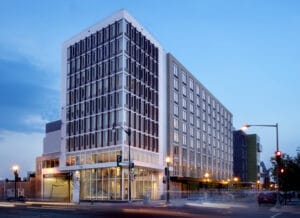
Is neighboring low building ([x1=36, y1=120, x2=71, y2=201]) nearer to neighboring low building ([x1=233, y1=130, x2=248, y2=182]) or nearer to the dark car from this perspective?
the dark car

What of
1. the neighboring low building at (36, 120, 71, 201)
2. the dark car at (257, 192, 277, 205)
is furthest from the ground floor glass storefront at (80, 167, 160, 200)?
the dark car at (257, 192, 277, 205)

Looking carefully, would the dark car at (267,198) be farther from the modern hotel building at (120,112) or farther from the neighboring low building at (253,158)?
the neighboring low building at (253,158)

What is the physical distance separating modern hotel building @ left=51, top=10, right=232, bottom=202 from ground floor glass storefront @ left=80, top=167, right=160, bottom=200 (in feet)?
0.50

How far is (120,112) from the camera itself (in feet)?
251

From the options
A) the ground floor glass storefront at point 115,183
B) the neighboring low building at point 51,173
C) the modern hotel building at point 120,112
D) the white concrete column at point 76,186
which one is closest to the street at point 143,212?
the white concrete column at point 76,186

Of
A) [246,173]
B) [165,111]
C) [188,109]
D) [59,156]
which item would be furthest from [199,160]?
[246,173]

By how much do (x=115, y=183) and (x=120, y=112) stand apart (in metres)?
11.0

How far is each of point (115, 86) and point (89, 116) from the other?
8.43 meters

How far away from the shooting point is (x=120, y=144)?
247ft

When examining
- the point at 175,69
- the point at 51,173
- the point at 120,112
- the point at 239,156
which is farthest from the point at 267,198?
the point at 239,156

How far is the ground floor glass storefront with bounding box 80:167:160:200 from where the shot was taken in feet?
246

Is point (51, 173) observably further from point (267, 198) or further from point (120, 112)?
point (267, 198)

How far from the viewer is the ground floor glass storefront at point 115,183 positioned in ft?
246

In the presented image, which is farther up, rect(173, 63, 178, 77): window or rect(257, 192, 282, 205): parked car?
rect(173, 63, 178, 77): window
